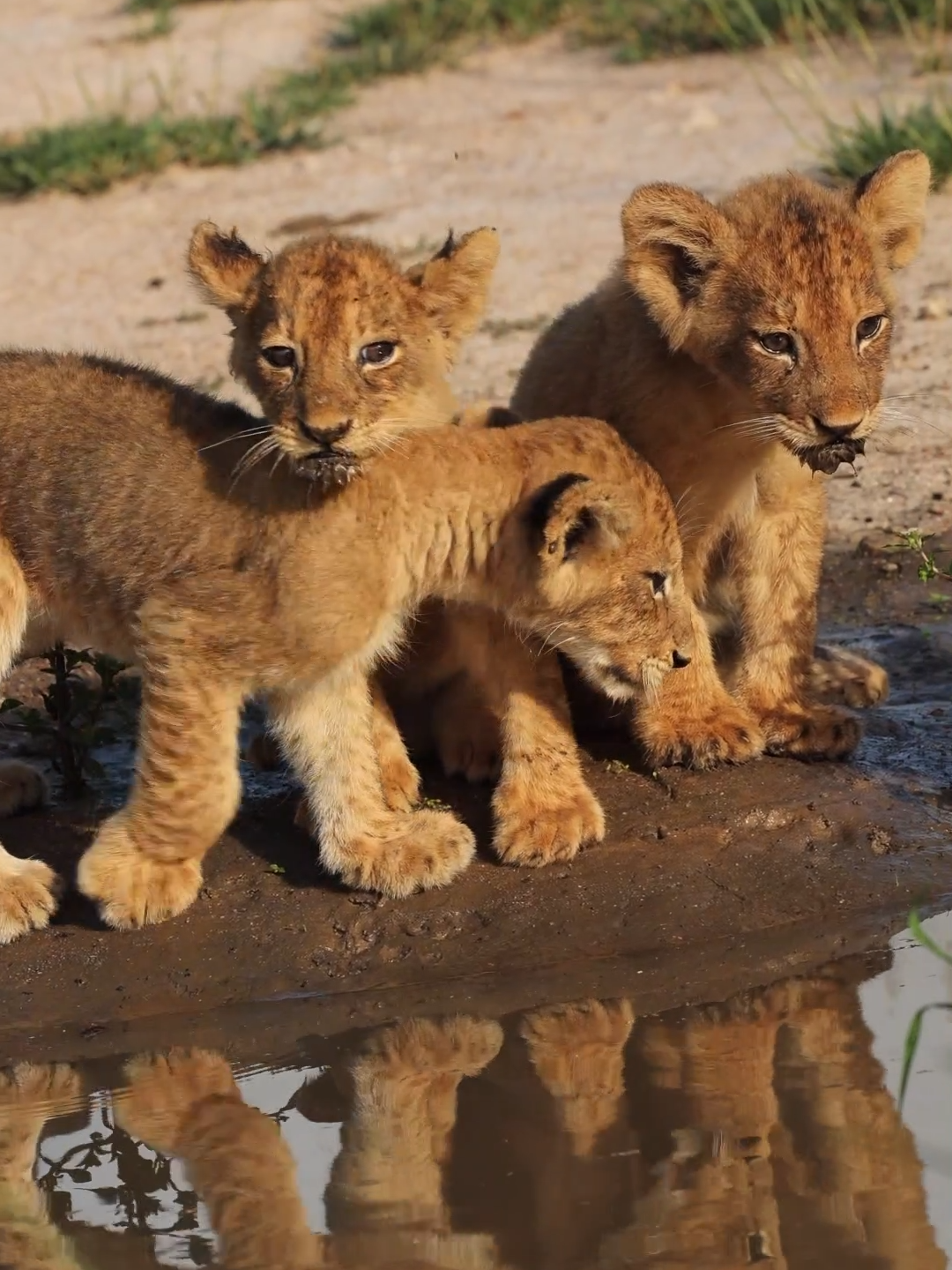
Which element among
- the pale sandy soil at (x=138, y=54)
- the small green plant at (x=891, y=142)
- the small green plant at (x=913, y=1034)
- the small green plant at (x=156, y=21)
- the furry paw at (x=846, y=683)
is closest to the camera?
the small green plant at (x=913, y=1034)

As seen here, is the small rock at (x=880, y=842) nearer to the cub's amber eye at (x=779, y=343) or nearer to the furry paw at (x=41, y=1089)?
the cub's amber eye at (x=779, y=343)

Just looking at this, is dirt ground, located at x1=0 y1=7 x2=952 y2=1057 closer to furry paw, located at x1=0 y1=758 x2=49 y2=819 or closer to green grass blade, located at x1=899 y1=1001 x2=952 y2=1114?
furry paw, located at x1=0 y1=758 x2=49 y2=819

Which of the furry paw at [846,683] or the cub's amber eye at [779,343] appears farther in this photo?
the furry paw at [846,683]

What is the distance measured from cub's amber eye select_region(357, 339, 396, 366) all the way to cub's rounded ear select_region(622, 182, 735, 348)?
0.83 metres

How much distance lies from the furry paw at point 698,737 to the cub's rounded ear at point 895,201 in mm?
1407

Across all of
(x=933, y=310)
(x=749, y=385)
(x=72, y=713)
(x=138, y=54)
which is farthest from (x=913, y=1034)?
(x=138, y=54)

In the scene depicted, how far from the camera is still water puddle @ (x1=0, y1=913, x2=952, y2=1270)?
14.6 feet

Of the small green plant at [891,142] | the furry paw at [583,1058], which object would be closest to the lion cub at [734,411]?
the furry paw at [583,1058]

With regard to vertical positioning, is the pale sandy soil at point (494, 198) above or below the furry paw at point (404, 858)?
above

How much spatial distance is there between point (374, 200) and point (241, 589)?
656 centimetres

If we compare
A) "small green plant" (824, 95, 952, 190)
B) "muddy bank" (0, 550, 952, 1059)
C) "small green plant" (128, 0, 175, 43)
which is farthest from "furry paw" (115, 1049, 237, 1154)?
"small green plant" (128, 0, 175, 43)

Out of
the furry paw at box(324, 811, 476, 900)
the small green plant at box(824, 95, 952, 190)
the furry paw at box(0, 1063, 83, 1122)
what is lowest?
the furry paw at box(0, 1063, 83, 1122)

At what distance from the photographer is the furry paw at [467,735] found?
6445 millimetres

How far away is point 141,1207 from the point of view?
4719 millimetres
